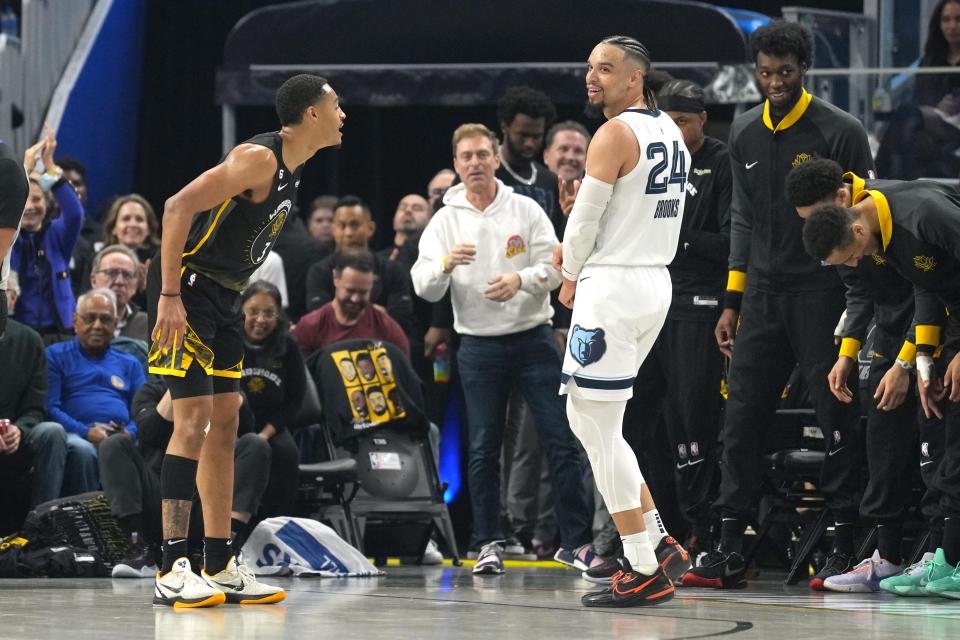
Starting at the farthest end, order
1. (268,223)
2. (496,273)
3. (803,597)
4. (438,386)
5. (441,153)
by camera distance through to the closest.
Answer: (441,153) < (438,386) < (496,273) < (803,597) < (268,223)

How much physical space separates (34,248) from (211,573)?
386cm

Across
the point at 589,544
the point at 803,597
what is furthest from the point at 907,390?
the point at 589,544

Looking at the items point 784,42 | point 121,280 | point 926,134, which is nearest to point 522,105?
point 926,134

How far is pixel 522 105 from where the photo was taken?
359 inches

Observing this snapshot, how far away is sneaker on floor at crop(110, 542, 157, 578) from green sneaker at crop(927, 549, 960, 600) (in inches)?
146

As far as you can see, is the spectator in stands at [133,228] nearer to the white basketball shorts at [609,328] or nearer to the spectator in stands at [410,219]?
the spectator in stands at [410,219]

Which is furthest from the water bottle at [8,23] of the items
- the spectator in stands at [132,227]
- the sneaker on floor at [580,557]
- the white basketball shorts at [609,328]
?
the white basketball shorts at [609,328]

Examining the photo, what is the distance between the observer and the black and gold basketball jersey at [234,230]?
6.02 meters

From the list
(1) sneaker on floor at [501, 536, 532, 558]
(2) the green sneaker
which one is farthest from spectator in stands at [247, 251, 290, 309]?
(2) the green sneaker

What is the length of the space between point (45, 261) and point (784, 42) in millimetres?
4672

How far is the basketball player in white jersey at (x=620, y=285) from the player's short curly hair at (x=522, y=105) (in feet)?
9.61

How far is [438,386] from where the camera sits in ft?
32.8

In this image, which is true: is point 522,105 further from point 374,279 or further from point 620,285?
point 620,285

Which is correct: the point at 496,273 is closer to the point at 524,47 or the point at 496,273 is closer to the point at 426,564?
the point at 426,564
